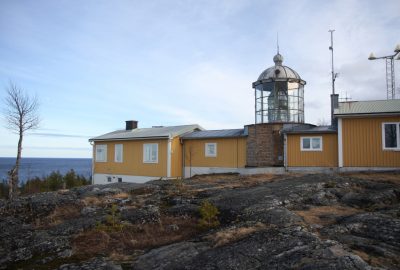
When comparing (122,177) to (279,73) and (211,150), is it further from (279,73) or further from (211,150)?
(279,73)

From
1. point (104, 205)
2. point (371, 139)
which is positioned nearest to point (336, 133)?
point (371, 139)

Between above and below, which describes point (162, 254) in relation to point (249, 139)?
below

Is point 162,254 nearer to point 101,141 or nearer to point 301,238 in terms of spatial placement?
point 301,238

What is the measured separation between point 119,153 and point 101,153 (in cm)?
203

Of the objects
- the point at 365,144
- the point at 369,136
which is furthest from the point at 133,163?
the point at 369,136

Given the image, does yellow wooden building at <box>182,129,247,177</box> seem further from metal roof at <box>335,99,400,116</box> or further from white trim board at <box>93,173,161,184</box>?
metal roof at <box>335,99,400,116</box>

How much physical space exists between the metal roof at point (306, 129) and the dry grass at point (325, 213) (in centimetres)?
854

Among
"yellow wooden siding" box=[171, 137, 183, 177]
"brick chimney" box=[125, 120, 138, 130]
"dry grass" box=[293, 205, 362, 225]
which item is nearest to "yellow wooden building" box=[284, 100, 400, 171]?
"yellow wooden siding" box=[171, 137, 183, 177]

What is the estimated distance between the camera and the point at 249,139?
1903 cm

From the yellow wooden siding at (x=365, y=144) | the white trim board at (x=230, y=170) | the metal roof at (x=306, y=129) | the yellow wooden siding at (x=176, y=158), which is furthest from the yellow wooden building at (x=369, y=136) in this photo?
the yellow wooden siding at (x=176, y=158)

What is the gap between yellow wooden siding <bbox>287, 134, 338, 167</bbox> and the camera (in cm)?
1670

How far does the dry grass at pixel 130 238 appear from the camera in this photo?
6737 millimetres

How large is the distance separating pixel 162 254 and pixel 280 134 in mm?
13333

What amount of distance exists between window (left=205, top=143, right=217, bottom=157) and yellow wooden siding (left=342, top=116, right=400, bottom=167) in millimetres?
7605
